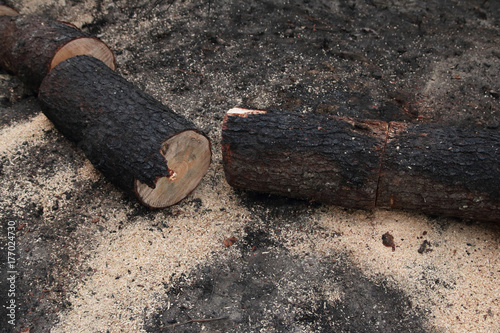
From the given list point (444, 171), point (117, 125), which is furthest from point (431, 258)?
point (117, 125)

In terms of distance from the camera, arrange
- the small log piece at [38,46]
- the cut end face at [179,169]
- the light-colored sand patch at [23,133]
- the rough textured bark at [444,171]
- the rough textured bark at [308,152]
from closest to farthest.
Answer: the rough textured bark at [444,171] → the rough textured bark at [308,152] → the cut end face at [179,169] → the light-colored sand patch at [23,133] → the small log piece at [38,46]

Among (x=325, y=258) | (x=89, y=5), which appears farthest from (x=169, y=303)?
(x=89, y=5)

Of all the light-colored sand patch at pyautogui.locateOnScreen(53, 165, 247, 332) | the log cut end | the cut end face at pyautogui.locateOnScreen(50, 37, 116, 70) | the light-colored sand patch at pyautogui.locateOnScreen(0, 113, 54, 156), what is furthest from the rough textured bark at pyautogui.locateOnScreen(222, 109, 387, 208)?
the log cut end

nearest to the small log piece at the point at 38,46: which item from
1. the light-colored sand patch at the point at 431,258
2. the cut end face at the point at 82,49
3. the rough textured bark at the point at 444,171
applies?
the cut end face at the point at 82,49

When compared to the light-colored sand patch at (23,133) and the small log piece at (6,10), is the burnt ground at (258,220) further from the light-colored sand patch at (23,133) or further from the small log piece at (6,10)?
the small log piece at (6,10)

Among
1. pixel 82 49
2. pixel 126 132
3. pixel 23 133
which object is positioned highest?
pixel 82 49

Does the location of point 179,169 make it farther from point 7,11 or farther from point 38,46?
point 7,11

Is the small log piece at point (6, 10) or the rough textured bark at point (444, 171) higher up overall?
the small log piece at point (6, 10)
